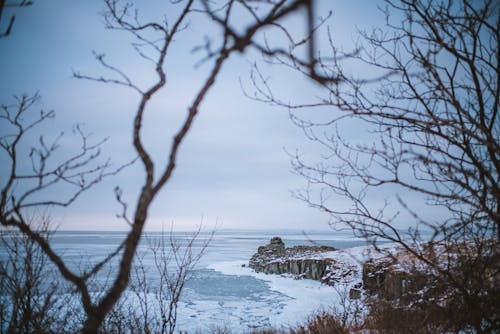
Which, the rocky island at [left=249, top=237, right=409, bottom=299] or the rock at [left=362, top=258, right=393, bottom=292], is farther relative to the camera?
the rocky island at [left=249, top=237, right=409, bottom=299]

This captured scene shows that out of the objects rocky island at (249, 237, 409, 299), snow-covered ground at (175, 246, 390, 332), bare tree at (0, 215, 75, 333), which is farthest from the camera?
rocky island at (249, 237, 409, 299)

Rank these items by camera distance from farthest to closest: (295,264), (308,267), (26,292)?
(295,264) → (308,267) → (26,292)

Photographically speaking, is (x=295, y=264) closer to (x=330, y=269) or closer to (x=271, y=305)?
(x=330, y=269)

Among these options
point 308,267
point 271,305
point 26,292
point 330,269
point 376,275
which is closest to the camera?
point 26,292

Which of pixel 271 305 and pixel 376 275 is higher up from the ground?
pixel 376 275

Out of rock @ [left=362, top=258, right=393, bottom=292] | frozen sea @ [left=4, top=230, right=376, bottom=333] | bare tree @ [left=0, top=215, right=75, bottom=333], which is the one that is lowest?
frozen sea @ [left=4, top=230, right=376, bottom=333]

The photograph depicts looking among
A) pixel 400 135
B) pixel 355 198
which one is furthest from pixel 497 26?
pixel 355 198

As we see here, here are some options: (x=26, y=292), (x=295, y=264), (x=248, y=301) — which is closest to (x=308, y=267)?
(x=295, y=264)

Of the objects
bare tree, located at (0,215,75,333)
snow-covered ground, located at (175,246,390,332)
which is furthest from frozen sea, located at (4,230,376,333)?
bare tree, located at (0,215,75,333)

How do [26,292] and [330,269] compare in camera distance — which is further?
[330,269]

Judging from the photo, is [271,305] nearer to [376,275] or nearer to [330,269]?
[330,269]

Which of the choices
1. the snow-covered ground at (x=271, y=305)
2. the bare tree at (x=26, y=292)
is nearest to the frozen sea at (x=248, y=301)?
the snow-covered ground at (x=271, y=305)

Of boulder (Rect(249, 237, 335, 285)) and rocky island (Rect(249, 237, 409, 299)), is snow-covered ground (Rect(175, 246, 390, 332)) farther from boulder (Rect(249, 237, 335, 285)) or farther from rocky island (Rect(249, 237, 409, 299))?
boulder (Rect(249, 237, 335, 285))

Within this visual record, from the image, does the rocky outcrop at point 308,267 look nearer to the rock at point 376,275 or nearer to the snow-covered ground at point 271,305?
the snow-covered ground at point 271,305
